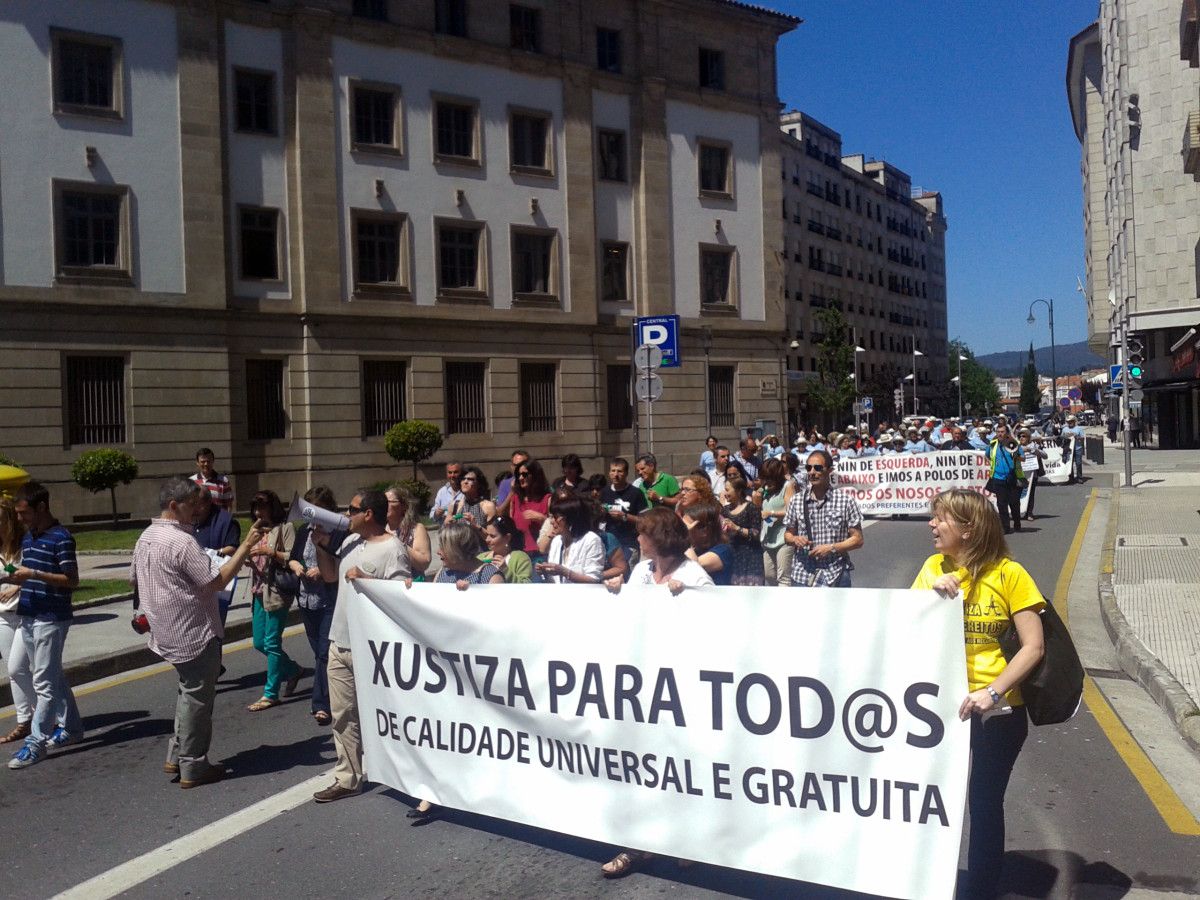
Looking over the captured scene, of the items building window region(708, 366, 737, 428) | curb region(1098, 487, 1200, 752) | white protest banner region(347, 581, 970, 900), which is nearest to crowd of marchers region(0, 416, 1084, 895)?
white protest banner region(347, 581, 970, 900)

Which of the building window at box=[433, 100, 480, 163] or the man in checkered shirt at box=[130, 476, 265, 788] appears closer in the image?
the man in checkered shirt at box=[130, 476, 265, 788]

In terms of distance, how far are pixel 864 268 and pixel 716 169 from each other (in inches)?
2154

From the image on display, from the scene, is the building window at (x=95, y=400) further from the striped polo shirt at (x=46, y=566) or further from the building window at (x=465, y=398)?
the striped polo shirt at (x=46, y=566)

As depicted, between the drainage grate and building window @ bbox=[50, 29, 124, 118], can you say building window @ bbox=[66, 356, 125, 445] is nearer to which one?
building window @ bbox=[50, 29, 124, 118]

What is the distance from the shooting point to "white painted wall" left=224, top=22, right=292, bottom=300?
30.9 metres

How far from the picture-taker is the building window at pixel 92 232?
28031 mm

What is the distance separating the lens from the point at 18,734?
324 inches

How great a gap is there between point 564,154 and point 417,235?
19.4ft

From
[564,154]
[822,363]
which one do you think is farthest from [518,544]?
[822,363]

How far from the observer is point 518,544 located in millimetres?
10523

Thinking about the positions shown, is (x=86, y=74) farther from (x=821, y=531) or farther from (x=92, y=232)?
(x=821, y=531)

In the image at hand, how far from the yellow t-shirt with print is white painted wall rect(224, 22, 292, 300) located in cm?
2895

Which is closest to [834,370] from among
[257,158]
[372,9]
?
[372,9]

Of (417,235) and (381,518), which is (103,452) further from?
(381,518)
